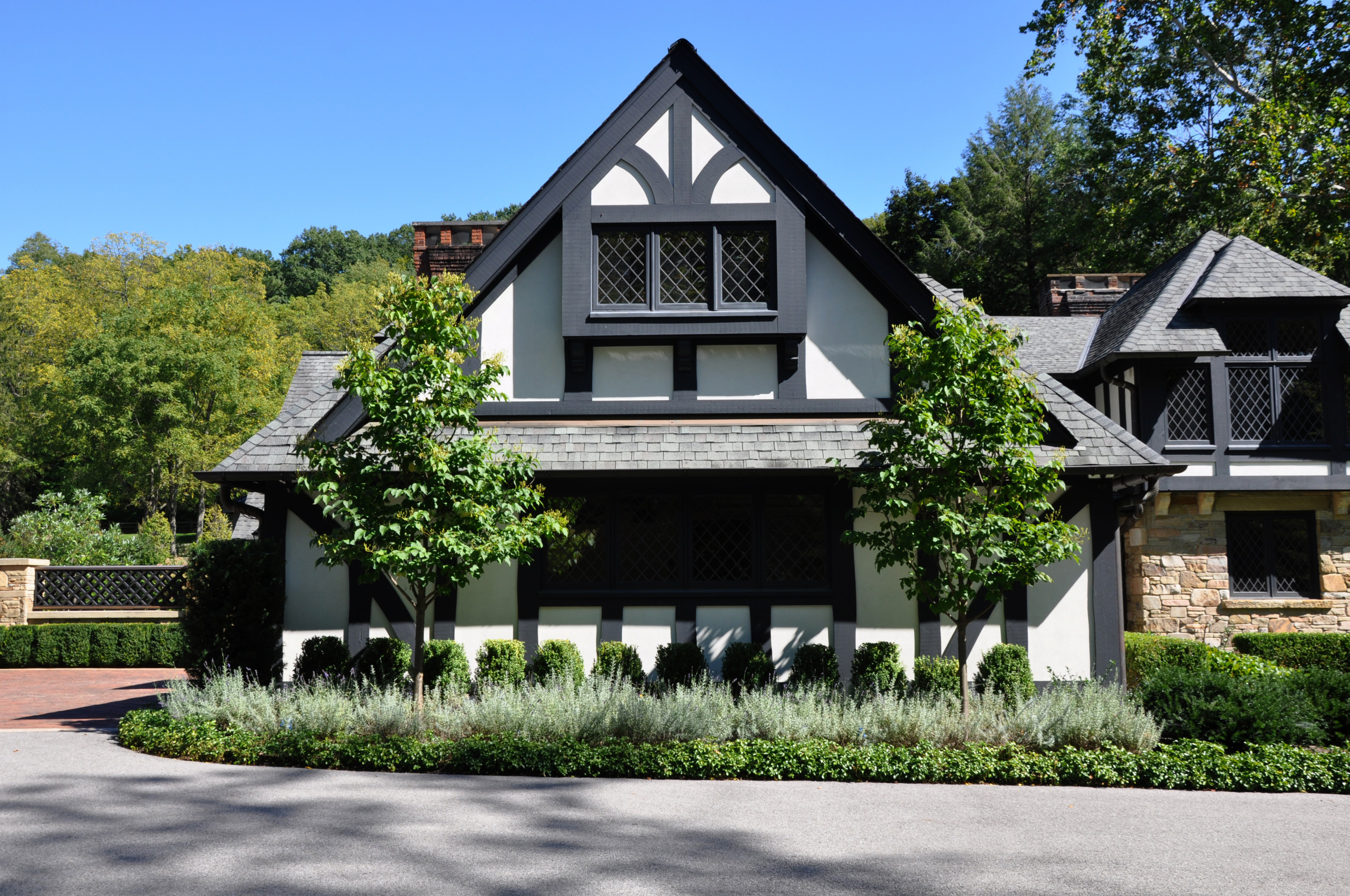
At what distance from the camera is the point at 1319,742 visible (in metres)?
9.32

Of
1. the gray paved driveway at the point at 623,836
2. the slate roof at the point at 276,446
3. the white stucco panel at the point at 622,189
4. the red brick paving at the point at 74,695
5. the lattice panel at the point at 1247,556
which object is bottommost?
the red brick paving at the point at 74,695

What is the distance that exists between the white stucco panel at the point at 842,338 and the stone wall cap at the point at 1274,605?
8.50 m

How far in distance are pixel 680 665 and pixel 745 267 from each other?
505 cm

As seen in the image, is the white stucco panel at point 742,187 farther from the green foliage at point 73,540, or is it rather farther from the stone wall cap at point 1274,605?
the green foliage at point 73,540

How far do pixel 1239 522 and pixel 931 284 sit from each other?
770 centimetres

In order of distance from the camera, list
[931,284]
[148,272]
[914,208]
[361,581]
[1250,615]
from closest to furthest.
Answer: [361,581] → [931,284] → [1250,615] → [914,208] → [148,272]

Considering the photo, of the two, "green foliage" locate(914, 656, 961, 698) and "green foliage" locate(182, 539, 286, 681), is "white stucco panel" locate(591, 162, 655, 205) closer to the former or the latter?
"green foliage" locate(182, 539, 286, 681)

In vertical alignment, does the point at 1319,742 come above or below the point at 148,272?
below

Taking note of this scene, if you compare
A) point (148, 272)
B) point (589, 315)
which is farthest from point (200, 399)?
point (589, 315)

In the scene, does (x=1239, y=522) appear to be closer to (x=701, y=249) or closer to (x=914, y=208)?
(x=701, y=249)

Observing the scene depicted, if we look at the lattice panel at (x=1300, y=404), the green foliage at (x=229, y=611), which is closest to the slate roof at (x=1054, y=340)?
the lattice panel at (x=1300, y=404)

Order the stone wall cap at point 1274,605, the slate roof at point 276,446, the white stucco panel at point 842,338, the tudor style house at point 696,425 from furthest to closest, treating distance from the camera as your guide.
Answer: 1. the stone wall cap at point 1274,605
2. the white stucco panel at point 842,338
3. the tudor style house at point 696,425
4. the slate roof at point 276,446

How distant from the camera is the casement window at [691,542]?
11.5 m

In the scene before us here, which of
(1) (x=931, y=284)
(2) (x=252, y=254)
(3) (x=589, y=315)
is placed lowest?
(3) (x=589, y=315)
